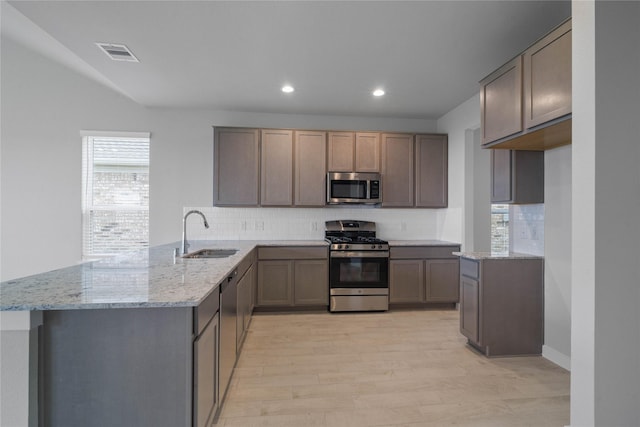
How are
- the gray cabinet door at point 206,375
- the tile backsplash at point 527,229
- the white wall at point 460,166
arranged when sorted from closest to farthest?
the gray cabinet door at point 206,375, the tile backsplash at point 527,229, the white wall at point 460,166

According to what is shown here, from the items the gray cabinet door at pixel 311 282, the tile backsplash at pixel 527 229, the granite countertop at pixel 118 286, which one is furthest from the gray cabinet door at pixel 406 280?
the granite countertop at pixel 118 286

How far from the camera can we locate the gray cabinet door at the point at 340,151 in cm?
422

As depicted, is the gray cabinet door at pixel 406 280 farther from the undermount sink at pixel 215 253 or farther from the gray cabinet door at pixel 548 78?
the gray cabinet door at pixel 548 78

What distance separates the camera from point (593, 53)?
148 cm

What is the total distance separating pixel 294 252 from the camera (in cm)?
396

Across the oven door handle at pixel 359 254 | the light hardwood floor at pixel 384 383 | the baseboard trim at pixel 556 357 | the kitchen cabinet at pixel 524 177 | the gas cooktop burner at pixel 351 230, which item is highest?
the kitchen cabinet at pixel 524 177

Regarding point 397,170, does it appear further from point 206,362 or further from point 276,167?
point 206,362

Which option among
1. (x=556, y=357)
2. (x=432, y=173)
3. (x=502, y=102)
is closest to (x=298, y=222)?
(x=432, y=173)

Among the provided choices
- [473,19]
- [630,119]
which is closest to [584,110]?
[630,119]

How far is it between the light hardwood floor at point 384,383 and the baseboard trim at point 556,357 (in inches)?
3.3

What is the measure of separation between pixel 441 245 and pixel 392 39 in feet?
8.52

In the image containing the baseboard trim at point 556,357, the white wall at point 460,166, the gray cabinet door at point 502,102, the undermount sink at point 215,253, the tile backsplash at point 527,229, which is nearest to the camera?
the gray cabinet door at point 502,102

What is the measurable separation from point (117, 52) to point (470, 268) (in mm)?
3815

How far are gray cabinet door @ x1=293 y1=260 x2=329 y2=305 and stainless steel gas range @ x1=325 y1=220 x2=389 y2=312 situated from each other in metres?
0.08
